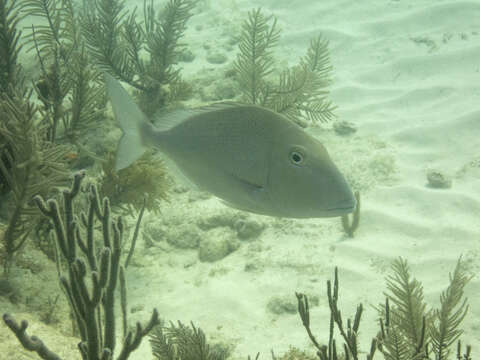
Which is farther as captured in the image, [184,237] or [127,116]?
[184,237]

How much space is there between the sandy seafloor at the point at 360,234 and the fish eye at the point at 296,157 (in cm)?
191

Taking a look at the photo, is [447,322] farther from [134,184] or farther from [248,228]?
[134,184]

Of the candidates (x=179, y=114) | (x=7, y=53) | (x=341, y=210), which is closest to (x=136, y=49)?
(x=7, y=53)

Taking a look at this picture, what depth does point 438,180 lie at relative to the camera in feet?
16.0

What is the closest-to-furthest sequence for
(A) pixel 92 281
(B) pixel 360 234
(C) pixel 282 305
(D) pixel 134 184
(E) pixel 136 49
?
1. (A) pixel 92 281
2. (C) pixel 282 305
3. (D) pixel 134 184
4. (B) pixel 360 234
5. (E) pixel 136 49

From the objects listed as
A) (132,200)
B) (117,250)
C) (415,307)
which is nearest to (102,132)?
(132,200)

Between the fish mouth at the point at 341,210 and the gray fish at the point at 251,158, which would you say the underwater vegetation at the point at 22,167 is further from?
the fish mouth at the point at 341,210

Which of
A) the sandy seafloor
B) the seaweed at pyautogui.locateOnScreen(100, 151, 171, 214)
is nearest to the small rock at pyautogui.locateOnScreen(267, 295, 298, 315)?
the sandy seafloor

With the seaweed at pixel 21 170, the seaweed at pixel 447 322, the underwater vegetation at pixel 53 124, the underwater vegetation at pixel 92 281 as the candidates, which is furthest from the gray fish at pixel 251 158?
the underwater vegetation at pixel 53 124

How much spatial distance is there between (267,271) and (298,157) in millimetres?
2451

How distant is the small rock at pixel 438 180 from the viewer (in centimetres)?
487

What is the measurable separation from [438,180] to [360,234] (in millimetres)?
1480

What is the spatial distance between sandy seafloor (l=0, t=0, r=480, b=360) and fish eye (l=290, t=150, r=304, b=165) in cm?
191

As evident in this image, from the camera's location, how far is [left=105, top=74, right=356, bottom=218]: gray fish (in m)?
1.71
